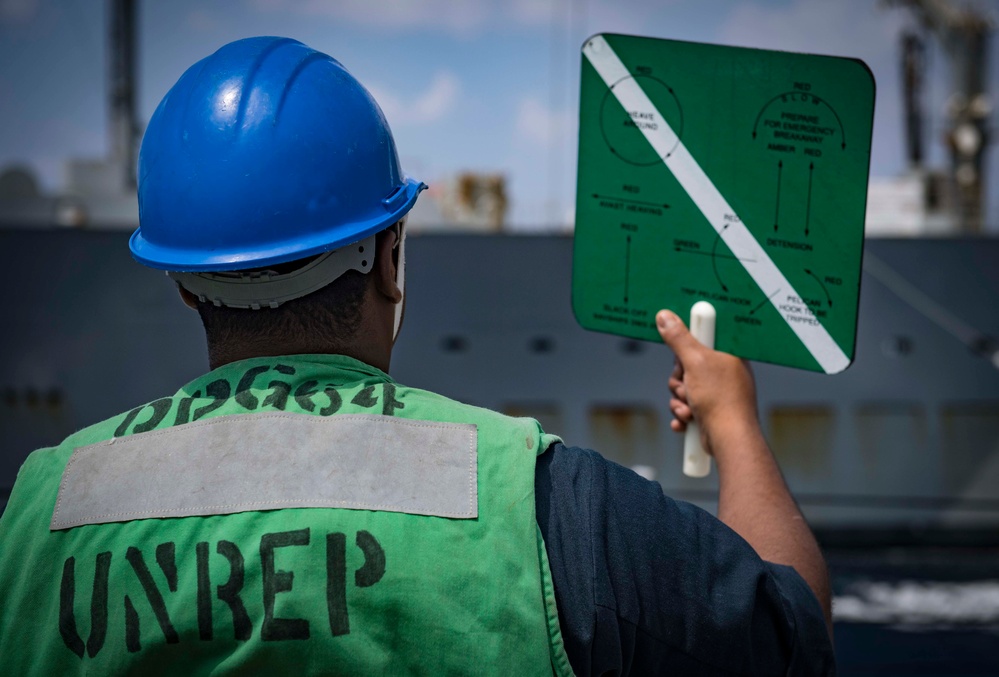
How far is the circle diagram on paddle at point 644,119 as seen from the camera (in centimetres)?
158

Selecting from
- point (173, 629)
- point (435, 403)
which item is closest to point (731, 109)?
point (435, 403)

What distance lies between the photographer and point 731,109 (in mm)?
1544

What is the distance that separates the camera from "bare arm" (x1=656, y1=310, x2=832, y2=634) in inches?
46.7

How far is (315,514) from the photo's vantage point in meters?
1.01

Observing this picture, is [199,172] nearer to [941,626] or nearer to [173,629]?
[173,629]

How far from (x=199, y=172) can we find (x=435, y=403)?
410mm

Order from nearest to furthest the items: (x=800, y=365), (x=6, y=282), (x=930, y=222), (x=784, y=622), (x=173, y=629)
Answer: (x=173, y=629), (x=784, y=622), (x=800, y=365), (x=6, y=282), (x=930, y=222)

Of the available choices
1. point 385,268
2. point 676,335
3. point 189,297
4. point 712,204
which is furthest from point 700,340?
point 189,297

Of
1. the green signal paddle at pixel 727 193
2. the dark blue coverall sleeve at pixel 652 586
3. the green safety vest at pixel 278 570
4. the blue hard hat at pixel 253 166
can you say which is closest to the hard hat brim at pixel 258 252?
the blue hard hat at pixel 253 166

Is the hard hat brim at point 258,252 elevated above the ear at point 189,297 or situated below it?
above

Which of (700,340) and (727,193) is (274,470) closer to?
(700,340)

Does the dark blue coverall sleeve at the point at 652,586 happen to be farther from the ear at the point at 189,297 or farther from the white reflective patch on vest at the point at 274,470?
the ear at the point at 189,297

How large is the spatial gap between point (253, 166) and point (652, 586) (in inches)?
26.9

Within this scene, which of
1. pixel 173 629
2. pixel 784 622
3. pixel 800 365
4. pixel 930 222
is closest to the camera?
pixel 173 629
